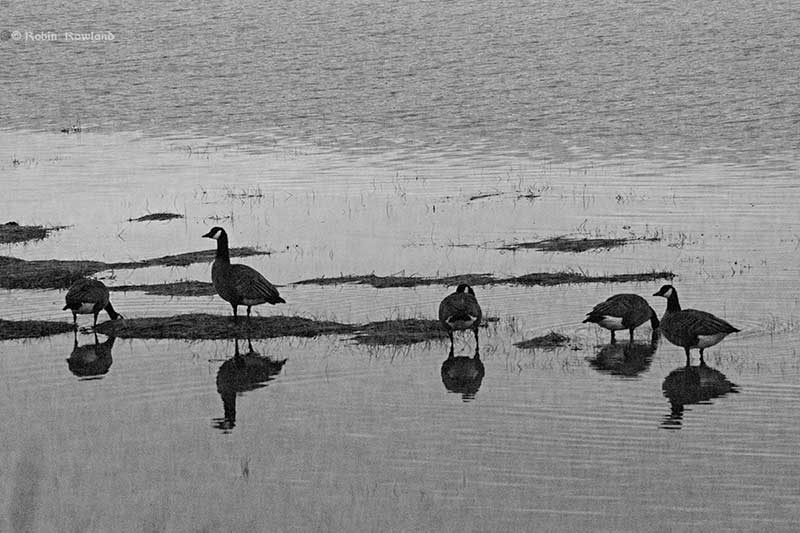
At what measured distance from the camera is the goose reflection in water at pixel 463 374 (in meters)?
16.6

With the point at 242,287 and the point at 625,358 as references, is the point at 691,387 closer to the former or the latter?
the point at 625,358

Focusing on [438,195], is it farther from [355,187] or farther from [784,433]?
[784,433]

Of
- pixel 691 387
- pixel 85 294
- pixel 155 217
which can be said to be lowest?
pixel 691 387

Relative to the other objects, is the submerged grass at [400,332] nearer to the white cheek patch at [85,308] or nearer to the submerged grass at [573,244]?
the white cheek patch at [85,308]

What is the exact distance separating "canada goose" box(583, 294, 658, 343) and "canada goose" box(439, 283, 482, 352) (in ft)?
5.45

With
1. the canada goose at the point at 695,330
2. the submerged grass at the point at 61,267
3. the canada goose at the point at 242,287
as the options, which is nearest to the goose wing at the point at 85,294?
the canada goose at the point at 242,287

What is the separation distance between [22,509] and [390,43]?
233ft

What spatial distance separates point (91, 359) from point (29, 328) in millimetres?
2218

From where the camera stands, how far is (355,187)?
38.4m

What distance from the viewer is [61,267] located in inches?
1028

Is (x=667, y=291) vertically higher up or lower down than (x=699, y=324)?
higher up

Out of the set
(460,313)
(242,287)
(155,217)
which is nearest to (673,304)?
(460,313)

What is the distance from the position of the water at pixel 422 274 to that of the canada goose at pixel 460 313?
54 cm

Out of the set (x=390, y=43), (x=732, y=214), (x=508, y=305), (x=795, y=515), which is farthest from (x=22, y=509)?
(x=390, y=43)
